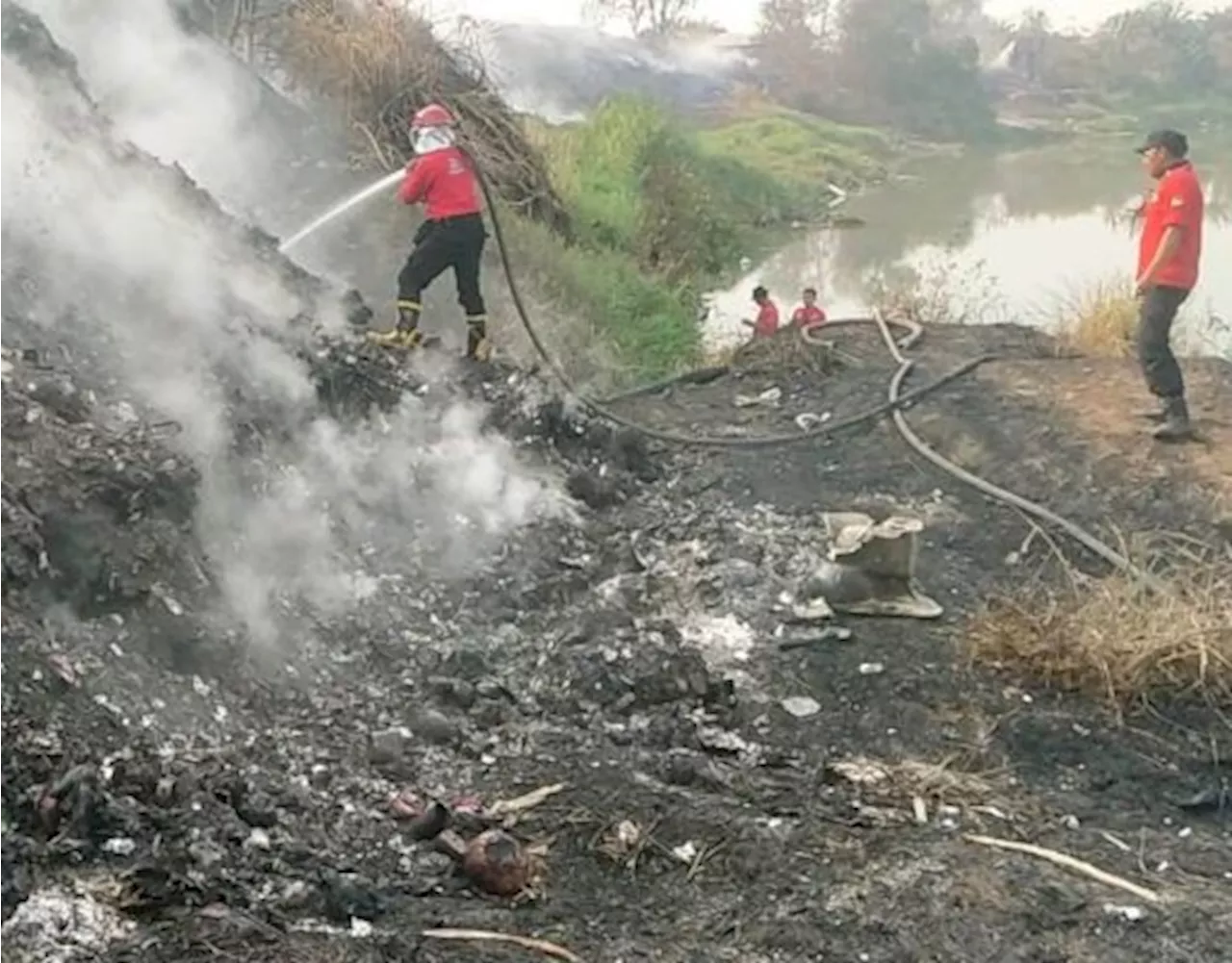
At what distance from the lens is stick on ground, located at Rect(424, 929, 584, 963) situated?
379cm

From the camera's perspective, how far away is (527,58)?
28453 mm

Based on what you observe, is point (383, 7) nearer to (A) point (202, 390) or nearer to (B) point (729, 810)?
(A) point (202, 390)

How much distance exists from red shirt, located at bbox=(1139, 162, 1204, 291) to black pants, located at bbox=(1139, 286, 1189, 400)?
8 centimetres

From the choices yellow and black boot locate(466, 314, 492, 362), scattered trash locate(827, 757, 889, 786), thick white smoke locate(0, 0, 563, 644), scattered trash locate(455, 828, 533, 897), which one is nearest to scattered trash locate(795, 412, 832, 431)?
yellow and black boot locate(466, 314, 492, 362)

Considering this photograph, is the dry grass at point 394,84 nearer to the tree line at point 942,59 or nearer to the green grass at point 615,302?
the green grass at point 615,302

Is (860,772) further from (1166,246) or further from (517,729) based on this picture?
(1166,246)

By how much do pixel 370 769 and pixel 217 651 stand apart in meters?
0.73

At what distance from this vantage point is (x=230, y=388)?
6484mm

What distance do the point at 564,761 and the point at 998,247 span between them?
18568 mm

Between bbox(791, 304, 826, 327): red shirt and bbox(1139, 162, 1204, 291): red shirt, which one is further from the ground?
bbox(1139, 162, 1204, 291): red shirt

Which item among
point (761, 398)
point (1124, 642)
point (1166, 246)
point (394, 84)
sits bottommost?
point (761, 398)

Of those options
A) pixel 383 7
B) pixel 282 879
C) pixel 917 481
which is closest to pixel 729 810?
pixel 282 879

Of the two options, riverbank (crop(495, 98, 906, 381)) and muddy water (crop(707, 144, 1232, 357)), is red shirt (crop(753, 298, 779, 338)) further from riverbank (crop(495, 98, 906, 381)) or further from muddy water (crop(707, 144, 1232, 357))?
muddy water (crop(707, 144, 1232, 357))

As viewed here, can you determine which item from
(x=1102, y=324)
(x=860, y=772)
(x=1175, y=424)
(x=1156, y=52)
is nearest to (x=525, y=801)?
(x=860, y=772)
